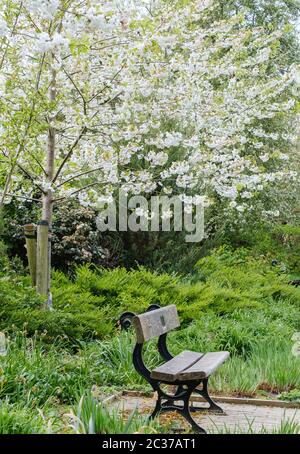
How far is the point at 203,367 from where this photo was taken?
14.4 ft

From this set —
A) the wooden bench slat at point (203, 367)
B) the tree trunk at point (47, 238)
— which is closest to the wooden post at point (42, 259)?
the tree trunk at point (47, 238)

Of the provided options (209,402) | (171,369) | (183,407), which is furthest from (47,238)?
(183,407)

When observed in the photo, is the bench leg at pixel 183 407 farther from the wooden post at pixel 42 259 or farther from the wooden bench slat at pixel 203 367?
the wooden post at pixel 42 259

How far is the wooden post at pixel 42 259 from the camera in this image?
23.2ft

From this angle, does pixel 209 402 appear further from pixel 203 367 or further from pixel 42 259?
pixel 42 259

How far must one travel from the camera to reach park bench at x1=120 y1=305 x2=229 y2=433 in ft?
13.8

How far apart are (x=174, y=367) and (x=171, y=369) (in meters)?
0.09

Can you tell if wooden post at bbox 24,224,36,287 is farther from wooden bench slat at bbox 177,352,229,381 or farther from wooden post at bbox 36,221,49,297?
wooden bench slat at bbox 177,352,229,381

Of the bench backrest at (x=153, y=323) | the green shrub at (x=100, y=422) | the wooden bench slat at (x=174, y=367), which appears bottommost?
the green shrub at (x=100, y=422)

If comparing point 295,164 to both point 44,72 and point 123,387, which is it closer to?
point 44,72

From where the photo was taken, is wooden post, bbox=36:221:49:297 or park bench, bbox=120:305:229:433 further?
wooden post, bbox=36:221:49:297

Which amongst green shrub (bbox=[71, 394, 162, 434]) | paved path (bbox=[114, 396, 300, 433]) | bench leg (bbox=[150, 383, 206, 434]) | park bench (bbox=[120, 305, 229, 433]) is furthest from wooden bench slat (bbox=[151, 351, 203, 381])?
green shrub (bbox=[71, 394, 162, 434])

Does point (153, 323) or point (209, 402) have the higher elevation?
point (153, 323)
